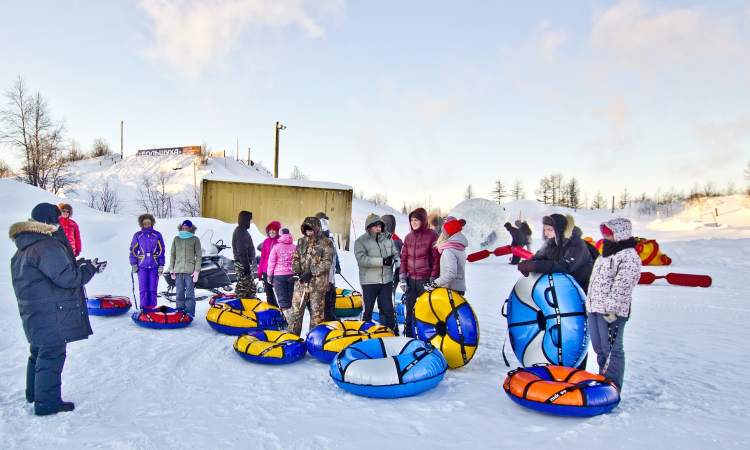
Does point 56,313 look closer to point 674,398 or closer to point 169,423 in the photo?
point 169,423

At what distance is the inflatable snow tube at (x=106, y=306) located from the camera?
729 centimetres

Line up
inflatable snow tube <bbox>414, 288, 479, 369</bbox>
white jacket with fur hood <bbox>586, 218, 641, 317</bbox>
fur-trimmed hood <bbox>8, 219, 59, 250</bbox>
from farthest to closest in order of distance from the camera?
inflatable snow tube <bbox>414, 288, 479, 369</bbox> → white jacket with fur hood <bbox>586, 218, 641, 317</bbox> → fur-trimmed hood <bbox>8, 219, 59, 250</bbox>

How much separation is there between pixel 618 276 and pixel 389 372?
206cm

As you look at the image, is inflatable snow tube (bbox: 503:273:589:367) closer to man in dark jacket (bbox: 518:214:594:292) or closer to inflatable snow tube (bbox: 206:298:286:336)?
man in dark jacket (bbox: 518:214:594:292)

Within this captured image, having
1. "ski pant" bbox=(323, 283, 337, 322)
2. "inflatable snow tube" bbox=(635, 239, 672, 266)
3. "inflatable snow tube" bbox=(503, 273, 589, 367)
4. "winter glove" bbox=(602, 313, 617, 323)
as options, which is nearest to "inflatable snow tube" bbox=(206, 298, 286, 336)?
"ski pant" bbox=(323, 283, 337, 322)

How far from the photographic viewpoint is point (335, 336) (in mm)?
5258

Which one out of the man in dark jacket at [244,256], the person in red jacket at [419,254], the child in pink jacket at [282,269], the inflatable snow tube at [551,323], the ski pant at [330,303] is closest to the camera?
the inflatable snow tube at [551,323]

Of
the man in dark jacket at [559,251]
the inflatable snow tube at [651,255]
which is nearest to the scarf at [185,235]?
the man in dark jacket at [559,251]

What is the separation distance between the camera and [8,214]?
13500 mm

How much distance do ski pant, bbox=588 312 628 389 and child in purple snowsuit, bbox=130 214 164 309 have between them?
617 cm

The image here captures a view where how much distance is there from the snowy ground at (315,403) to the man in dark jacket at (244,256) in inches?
60.6

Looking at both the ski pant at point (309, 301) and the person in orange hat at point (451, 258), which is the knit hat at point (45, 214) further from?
the person in orange hat at point (451, 258)

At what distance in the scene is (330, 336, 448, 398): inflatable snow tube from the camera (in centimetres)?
411

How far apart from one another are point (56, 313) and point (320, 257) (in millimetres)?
2918
